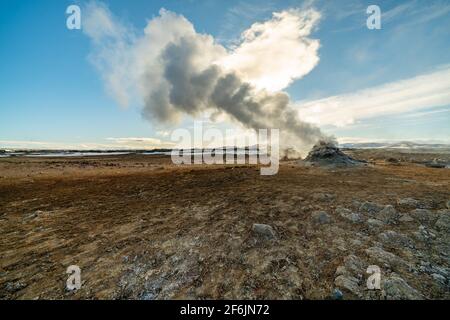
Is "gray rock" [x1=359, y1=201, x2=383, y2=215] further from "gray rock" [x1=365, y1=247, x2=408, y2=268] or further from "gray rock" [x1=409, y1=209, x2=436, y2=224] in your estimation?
"gray rock" [x1=365, y1=247, x2=408, y2=268]

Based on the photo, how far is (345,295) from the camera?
6371mm

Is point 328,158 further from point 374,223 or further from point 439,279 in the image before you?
point 439,279

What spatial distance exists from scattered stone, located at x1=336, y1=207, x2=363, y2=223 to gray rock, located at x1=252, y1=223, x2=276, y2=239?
4.39 meters

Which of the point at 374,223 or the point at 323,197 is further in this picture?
the point at 323,197

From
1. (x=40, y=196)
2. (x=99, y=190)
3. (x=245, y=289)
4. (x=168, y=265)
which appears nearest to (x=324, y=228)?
(x=245, y=289)

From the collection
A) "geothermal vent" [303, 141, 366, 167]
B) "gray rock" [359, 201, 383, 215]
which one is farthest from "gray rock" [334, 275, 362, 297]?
"geothermal vent" [303, 141, 366, 167]

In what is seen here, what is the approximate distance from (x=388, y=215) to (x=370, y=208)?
3.64 feet

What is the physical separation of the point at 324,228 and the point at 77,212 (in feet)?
47.0

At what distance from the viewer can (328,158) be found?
3384 cm

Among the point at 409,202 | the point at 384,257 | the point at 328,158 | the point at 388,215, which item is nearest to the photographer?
the point at 384,257

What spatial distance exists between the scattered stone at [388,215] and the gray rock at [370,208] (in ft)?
0.99
